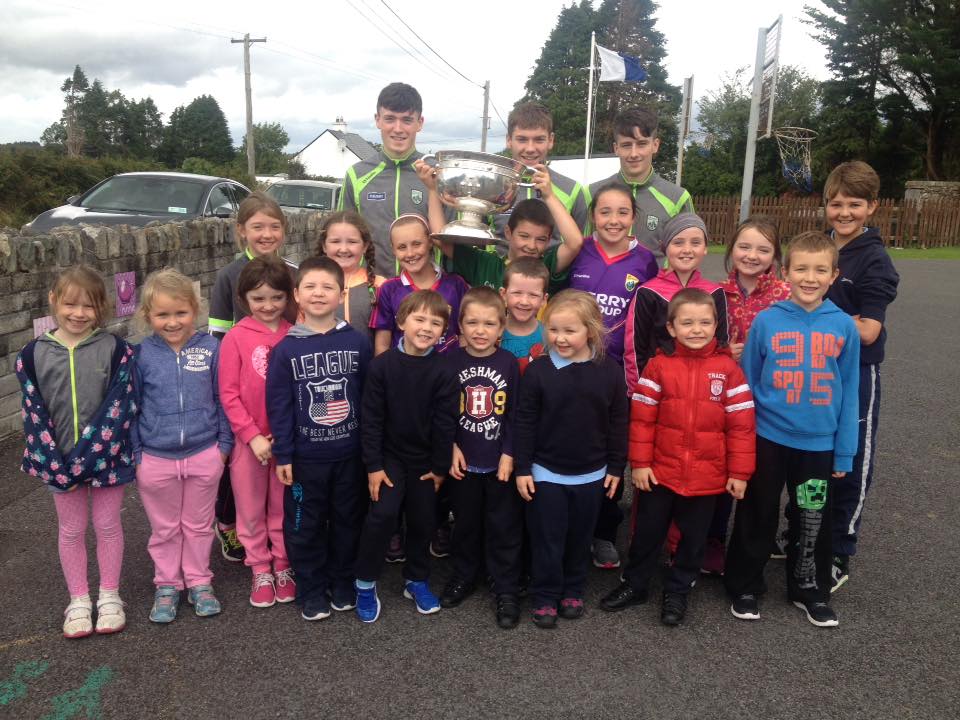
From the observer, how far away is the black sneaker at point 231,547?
11.8 ft

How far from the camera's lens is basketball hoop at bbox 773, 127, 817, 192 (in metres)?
28.5

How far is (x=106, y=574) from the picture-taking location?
3.01 metres

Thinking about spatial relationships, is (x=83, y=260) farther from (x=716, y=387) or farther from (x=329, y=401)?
(x=716, y=387)

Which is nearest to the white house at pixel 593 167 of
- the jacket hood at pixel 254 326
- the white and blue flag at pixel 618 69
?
the white and blue flag at pixel 618 69

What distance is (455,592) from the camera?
3.22 m

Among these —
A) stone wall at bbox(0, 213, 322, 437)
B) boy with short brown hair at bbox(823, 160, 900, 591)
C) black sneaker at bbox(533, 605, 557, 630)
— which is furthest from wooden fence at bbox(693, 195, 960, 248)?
black sneaker at bbox(533, 605, 557, 630)

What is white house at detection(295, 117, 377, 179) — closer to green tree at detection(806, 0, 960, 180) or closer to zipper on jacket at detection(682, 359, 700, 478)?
green tree at detection(806, 0, 960, 180)

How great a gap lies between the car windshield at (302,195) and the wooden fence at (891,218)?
586 inches

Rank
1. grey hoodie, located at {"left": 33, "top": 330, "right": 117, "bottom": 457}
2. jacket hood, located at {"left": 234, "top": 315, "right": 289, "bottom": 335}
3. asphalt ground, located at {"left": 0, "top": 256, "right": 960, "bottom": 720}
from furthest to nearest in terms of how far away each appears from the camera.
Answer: jacket hood, located at {"left": 234, "top": 315, "right": 289, "bottom": 335}, grey hoodie, located at {"left": 33, "top": 330, "right": 117, "bottom": 457}, asphalt ground, located at {"left": 0, "top": 256, "right": 960, "bottom": 720}

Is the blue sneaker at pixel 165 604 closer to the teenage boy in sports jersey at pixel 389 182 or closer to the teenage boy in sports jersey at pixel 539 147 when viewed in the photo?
the teenage boy in sports jersey at pixel 389 182

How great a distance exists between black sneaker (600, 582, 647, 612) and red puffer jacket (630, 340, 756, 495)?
521 millimetres

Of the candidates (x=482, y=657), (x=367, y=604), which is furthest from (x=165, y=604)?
(x=482, y=657)

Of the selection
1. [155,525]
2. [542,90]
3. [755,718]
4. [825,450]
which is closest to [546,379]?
[825,450]

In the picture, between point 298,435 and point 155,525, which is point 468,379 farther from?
point 155,525
